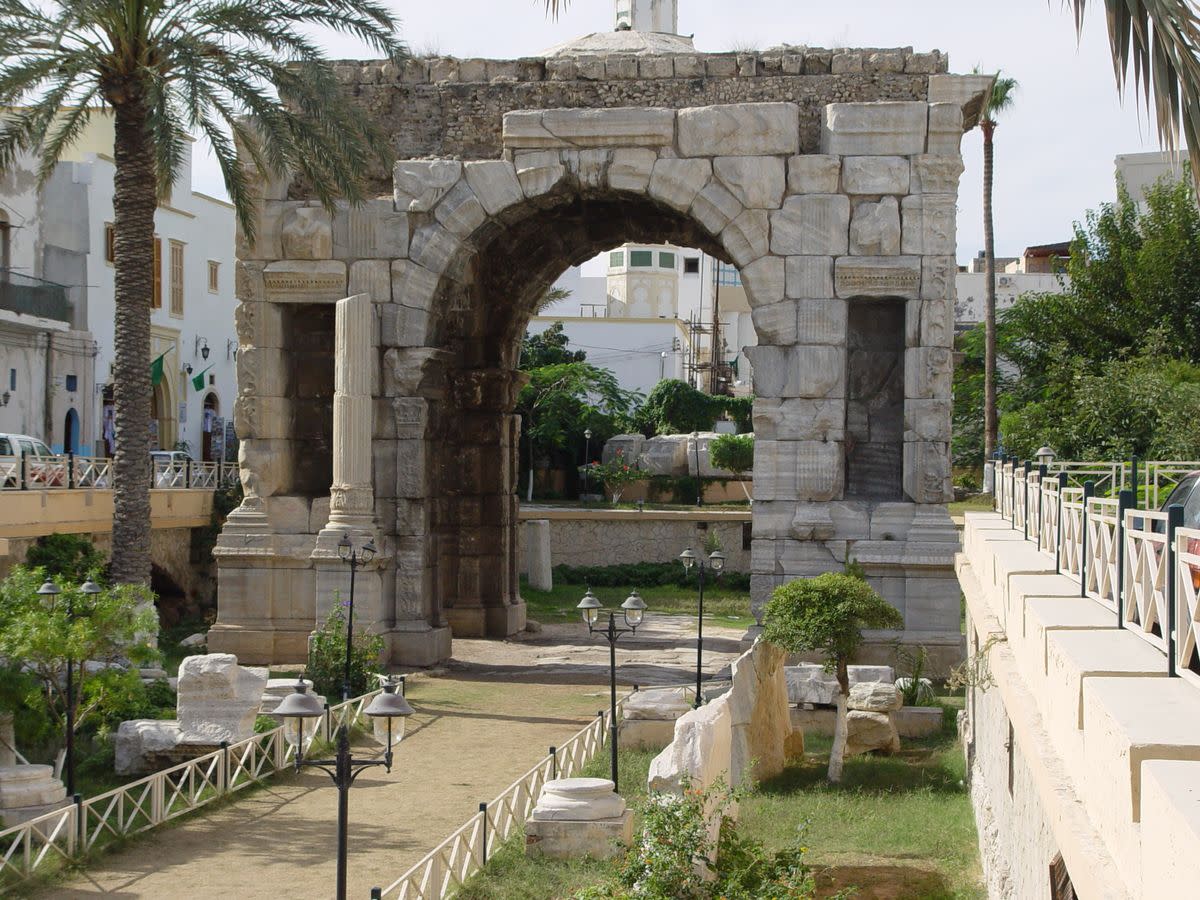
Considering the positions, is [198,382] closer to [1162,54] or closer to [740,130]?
[740,130]

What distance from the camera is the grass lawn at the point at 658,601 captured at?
2683cm

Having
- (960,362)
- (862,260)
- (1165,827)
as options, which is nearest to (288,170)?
(862,260)

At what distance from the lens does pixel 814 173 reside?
62.6 feet

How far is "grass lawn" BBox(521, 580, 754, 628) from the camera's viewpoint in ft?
88.0

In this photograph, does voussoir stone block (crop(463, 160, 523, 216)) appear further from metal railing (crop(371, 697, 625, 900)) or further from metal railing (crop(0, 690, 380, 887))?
metal railing (crop(371, 697, 625, 900))

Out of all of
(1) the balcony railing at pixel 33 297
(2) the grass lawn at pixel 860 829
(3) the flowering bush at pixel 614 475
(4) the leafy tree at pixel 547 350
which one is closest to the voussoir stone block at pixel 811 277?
(2) the grass lawn at pixel 860 829

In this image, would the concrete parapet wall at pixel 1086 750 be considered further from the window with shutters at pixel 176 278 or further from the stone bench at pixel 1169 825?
the window with shutters at pixel 176 278

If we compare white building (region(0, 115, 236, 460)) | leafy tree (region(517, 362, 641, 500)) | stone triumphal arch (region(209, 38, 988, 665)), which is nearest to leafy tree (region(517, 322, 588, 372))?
leafy tree (region(517, 362, 641, 500))

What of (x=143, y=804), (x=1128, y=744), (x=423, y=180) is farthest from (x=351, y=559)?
(x=1128, y=744)

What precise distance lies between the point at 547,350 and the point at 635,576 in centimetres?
1880

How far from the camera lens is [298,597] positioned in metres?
20.2

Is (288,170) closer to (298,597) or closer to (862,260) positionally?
(298,597)

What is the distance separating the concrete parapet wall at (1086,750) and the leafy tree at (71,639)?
7.84 metres

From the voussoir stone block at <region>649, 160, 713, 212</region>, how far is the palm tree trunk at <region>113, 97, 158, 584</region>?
6034 millimetres
